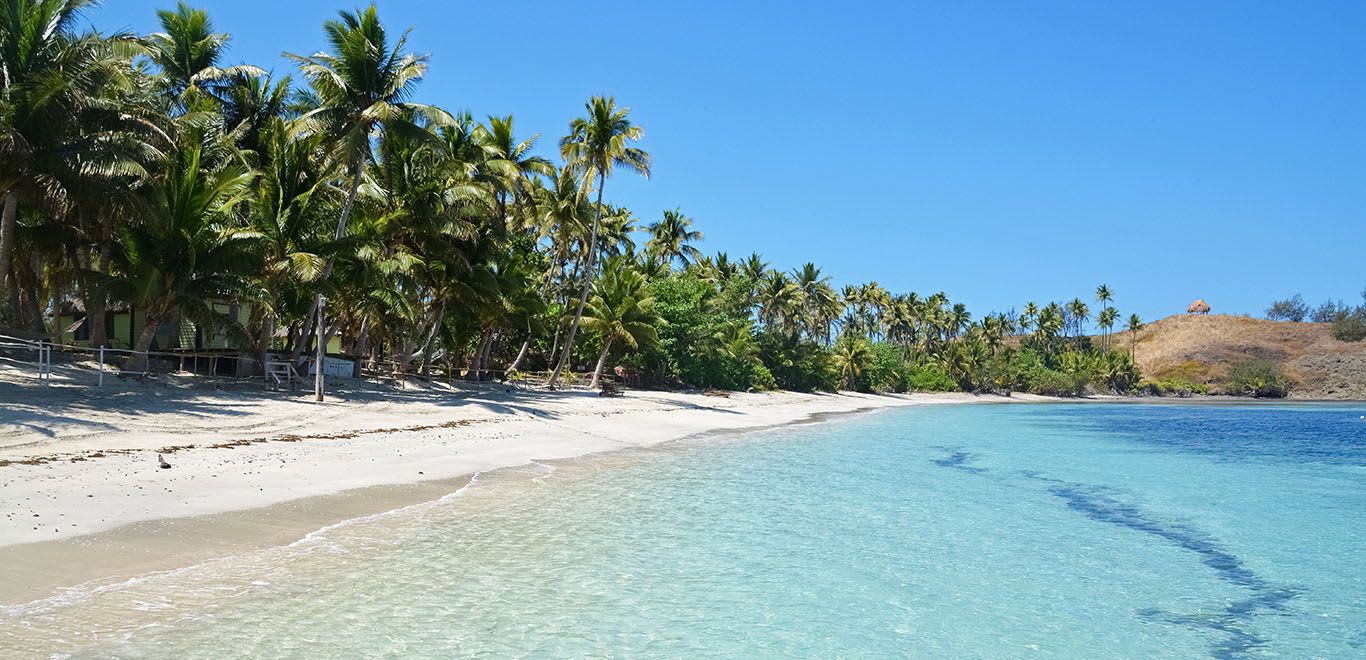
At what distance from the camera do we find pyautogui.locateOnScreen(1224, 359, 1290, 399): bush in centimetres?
11331

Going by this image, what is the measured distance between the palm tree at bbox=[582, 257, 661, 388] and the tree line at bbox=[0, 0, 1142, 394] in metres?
0.10

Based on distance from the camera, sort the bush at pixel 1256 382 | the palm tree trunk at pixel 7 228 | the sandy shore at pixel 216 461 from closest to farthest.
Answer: the sandy shore at pixel 216 461 → the palm tree trunk at pixel 7 228 → the bush at pixel 1256 382

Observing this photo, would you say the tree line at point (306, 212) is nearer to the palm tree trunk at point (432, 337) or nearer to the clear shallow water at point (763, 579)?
the palm tree trunk at point (432, 337)

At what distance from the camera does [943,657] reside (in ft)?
21.6

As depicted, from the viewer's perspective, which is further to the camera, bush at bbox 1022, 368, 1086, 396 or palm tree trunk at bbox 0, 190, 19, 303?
bush at bbox 1022, 368, 1086, 396

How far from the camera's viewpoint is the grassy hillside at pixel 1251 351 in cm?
11888

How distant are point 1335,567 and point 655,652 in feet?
28.5

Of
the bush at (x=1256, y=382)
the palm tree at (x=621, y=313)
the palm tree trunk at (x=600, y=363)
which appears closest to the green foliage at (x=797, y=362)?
the palm tree at (x=621, y=313)

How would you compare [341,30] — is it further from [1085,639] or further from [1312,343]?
[1312,343]

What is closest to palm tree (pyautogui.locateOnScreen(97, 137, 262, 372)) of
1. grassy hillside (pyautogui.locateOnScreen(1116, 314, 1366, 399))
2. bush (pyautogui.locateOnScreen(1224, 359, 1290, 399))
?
bush (pyautogui.locateOnScreen(1224, 359, 1290, 399))

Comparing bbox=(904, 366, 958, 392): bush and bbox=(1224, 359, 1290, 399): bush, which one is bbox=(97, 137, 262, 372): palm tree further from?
bbox=(1224, 359, 1290, 399): bush

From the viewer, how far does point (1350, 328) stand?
130 meters

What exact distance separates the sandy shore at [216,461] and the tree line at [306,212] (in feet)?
11.5

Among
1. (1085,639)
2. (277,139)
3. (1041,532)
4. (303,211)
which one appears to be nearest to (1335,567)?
(1041,532)
